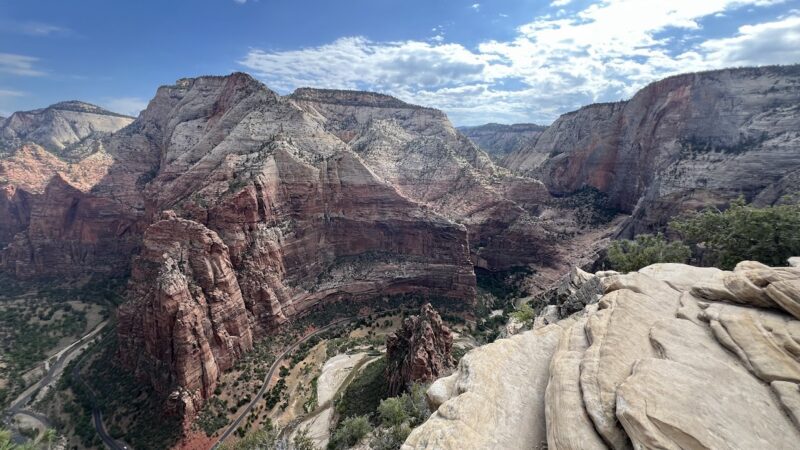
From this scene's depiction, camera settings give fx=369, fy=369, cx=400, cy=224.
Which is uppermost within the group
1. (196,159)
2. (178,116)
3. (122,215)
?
(178,116)

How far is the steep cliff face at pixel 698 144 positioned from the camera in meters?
68.8

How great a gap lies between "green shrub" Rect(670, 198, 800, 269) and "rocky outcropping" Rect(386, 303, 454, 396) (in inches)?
1258

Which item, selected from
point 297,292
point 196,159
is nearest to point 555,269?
point 297,292

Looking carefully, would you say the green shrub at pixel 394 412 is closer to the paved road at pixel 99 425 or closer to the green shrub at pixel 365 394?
the green shrub at pixel 365 394

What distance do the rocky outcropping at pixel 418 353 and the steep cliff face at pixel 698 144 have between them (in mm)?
58093

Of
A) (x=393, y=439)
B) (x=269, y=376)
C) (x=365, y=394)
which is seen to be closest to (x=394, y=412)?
(x=393, y=439)

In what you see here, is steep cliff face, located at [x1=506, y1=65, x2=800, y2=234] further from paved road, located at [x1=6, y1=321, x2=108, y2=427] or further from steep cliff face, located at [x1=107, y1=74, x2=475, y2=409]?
paved road, located at [x1=6, y1=321, x2=108, y2=427]

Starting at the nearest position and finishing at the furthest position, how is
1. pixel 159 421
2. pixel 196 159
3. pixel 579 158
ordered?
pixel 159 421 < pixel 196 159 < pixel 579 158

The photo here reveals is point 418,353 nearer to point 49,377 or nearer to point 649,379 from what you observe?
point 649,379

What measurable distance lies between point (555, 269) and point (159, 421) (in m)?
85.8

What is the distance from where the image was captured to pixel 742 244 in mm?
37562

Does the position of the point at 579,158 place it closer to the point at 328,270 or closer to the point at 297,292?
the point at 328,270

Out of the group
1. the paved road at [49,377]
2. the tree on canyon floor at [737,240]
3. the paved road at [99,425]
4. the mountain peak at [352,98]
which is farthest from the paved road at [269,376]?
the mountain peak at [352,98]

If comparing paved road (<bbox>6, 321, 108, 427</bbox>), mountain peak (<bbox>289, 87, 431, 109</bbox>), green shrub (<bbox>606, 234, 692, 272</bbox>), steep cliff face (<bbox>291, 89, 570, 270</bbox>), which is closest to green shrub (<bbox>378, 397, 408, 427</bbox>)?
green shrub (<bbox>606, 234, 692, 272</bbox>)
